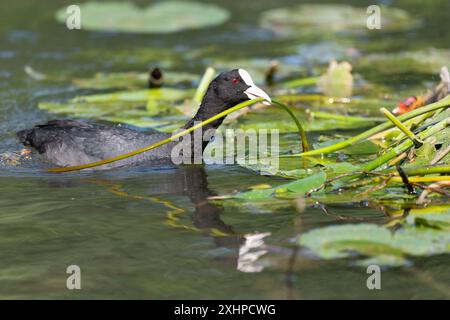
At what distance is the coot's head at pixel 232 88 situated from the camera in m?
5.61

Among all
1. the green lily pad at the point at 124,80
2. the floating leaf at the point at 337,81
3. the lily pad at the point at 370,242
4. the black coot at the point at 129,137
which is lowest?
the lily pad at the point at 370,242

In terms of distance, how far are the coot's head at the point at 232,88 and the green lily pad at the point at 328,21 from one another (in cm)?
539

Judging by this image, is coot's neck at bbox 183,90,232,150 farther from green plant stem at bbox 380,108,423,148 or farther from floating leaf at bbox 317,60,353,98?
floating leaf at bbox 317,60,353,98

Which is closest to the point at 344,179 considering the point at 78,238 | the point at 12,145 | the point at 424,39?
the point at 78,238

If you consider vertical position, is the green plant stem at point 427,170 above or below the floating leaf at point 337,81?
below

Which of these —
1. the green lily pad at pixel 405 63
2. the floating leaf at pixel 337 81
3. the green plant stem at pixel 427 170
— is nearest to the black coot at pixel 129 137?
the green plant stem at pixel 427 170

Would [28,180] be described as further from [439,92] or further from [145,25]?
Result: [145,25]

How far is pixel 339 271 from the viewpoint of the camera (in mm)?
3707

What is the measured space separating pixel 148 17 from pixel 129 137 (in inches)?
214

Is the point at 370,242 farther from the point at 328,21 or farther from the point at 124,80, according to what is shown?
the point at 328,21

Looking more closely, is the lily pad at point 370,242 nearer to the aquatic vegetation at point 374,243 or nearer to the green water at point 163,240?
the aquatic vegetation at point 374,243

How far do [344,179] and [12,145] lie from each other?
312cm

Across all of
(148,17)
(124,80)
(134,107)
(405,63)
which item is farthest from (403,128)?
(148,17)

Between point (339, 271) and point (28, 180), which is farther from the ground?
point (28, 180)
